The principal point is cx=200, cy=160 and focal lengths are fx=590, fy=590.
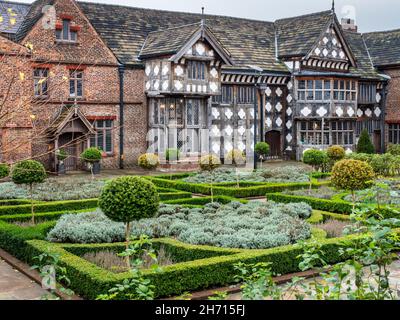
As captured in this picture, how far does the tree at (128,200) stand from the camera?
11.7 meters

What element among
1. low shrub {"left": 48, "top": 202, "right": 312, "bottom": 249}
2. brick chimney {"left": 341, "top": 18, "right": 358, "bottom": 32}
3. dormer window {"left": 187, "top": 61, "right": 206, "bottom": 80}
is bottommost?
low shrub {"left": 48, "top": 202, "right": 312, "bottom": 249}

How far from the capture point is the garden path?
1052cm

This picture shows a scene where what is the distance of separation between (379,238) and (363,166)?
36.3 feet

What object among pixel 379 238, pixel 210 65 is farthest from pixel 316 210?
pixel 210 65

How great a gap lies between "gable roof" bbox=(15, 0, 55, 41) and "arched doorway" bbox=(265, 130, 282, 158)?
Answer: 53.2 feet

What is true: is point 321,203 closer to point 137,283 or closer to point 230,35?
point 137,283

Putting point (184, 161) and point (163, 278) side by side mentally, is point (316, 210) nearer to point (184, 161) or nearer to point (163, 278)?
point (163, 278)

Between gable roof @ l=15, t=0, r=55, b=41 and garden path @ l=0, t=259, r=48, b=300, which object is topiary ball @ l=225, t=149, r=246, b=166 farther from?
garden path @ l=0, t=259, r=48, b=300

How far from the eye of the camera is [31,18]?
31.6 metres

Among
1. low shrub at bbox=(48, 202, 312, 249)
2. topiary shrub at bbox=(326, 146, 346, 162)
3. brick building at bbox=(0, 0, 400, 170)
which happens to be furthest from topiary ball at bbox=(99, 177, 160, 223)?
topiary shrub at bbox=(326, 146, 346, 162)

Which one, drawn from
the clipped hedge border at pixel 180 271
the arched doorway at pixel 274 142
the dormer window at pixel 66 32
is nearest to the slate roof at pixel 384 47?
the arched doorway at pixel 274 142

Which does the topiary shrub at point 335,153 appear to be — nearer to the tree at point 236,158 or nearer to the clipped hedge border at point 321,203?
the tree at point 236,158

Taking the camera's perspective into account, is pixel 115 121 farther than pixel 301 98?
No
